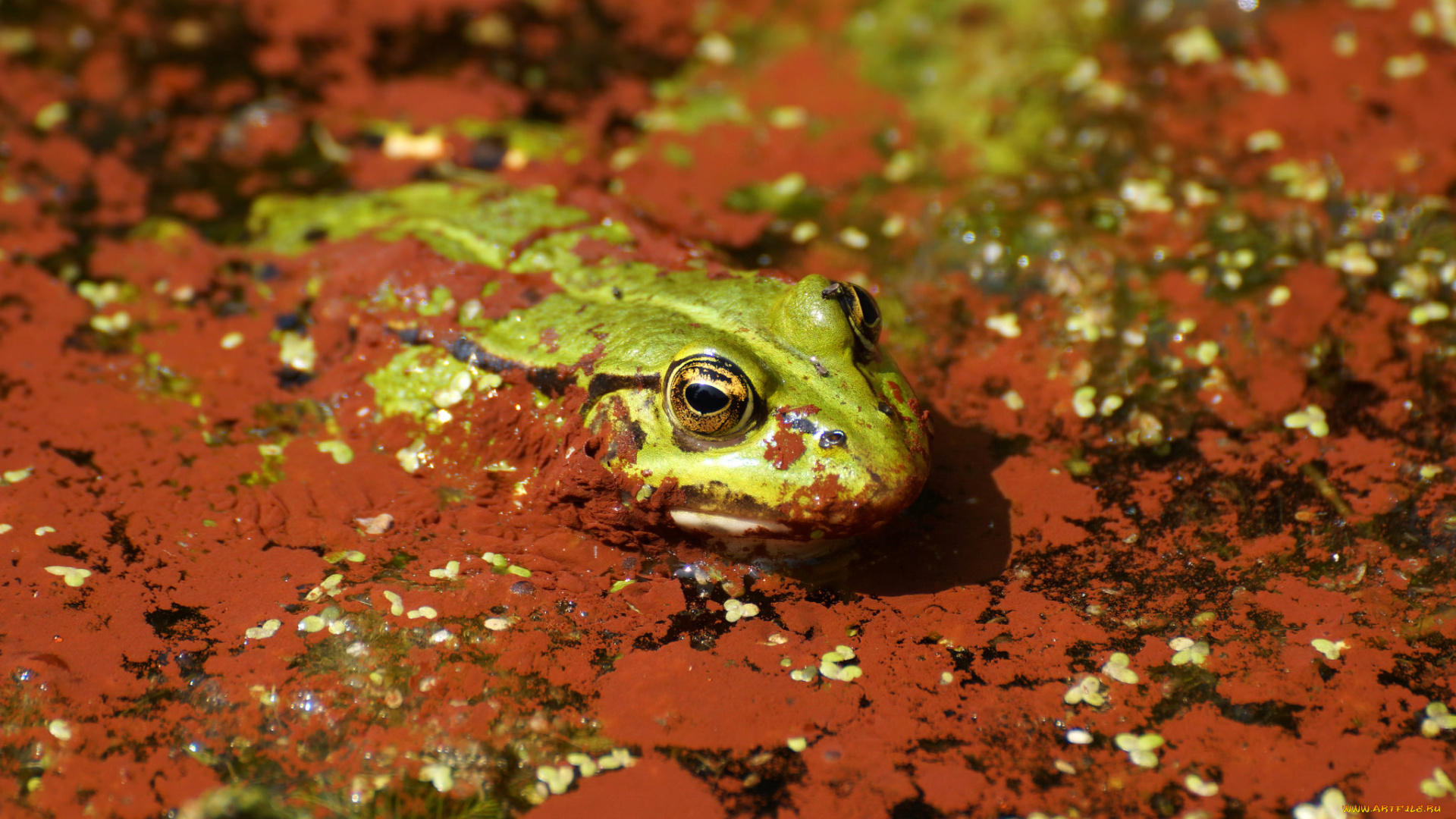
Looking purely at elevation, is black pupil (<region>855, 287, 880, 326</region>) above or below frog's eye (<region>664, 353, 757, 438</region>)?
above

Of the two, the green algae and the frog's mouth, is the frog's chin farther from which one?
the green algae

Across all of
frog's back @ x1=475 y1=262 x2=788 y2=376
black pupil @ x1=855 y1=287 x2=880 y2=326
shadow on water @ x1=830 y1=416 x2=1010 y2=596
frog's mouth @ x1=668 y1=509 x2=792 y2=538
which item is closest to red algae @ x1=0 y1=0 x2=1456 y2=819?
shadow on water @ x1=830 y1=416 x2=1010 y2=596

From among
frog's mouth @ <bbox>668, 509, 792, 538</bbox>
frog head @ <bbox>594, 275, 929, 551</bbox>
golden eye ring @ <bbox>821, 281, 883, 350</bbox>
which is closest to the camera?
frog head @ <bbox>594, 275, 929, 551</bbox>

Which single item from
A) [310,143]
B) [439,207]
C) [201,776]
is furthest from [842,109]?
[201,776]

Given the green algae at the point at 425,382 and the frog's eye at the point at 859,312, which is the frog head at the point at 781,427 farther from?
the green algae at the point at 425,382

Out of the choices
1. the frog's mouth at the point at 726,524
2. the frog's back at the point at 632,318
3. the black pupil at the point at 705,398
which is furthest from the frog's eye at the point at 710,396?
the frog's mouth at the point at 726,524

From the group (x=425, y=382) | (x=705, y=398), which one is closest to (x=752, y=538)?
A: (x=705, y=398)

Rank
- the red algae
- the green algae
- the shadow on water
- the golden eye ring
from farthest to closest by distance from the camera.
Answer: the green algae, the shadow on water, the golden eye ring, the red algae

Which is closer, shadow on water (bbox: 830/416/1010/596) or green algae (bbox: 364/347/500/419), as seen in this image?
shadow on water (bbox: 830/416/1010/596)
